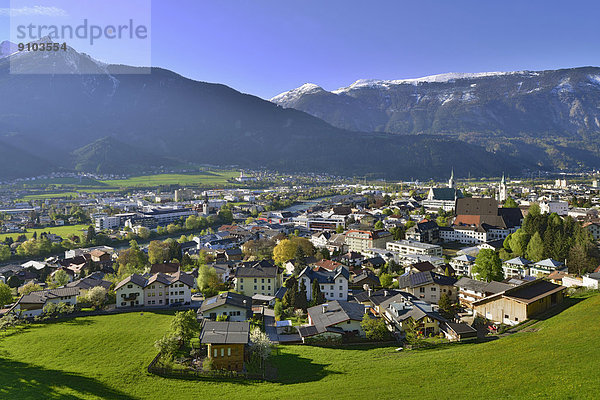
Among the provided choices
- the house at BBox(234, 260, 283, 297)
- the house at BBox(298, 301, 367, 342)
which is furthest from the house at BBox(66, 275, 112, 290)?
the house at BBox(298, 301, 367, 342)

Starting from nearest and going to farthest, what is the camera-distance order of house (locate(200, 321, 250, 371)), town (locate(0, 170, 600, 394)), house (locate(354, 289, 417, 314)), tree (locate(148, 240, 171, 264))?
house (locate(200, 321, 250, 371)), town (locate(0, 170, 600, 394)), house (locate(354, 289, 417, 314)), tree (locate(148, 240, 171, 264))

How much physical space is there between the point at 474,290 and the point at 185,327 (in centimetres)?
1795

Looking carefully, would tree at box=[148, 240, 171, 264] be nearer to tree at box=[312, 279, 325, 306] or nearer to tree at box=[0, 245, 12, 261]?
tree at box=[0, 245, 12, 261]

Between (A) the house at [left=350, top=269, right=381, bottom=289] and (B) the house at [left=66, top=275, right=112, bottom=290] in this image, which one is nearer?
(B) the house at [left=66, top=275, right=112, bottom=290]

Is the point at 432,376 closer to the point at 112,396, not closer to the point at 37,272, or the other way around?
the point at 112,396

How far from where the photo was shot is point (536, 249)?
33.0 meters

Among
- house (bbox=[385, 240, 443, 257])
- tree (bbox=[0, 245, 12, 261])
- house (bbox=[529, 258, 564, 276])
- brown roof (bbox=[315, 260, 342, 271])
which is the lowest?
tree (bbox=[0, 245, 12, 261])

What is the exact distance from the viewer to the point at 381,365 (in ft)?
53.6

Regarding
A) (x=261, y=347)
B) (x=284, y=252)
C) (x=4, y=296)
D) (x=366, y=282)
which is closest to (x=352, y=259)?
(x=284, y=252)

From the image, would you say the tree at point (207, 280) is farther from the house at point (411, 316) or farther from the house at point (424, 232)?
the house at point (424, 232)

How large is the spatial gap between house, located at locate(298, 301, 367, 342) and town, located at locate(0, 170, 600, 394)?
0.07 meters

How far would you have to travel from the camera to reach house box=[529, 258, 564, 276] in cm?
2941

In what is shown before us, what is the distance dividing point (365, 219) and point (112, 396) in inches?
1926

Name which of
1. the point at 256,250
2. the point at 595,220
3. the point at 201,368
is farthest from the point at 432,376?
the point at 595,220
